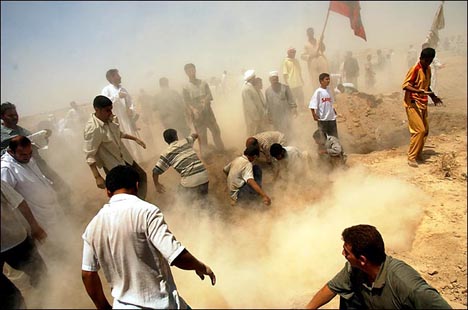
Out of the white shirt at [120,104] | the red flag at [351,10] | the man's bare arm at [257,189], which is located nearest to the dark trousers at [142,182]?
the man's bare arm at [257,189]

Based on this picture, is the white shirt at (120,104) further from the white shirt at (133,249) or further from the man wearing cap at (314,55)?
the man wearing cap at (314,55)

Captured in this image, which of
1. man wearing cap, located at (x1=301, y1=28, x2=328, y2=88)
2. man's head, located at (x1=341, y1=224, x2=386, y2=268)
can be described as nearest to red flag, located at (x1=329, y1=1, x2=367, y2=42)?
man wearing cap, located at (x1=301, y1=28, x2=328, y2=88)

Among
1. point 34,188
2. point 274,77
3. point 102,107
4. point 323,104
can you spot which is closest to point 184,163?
point 102,107

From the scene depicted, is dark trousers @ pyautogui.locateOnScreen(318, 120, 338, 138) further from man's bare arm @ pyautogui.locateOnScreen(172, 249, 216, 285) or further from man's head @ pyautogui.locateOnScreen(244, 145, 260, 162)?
man's bare arm @ pyautogui.locateOnScreen(172, 249, 216, 285)

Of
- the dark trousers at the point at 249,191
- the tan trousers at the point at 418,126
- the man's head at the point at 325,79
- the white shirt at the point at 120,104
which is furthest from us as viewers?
the white shirt at the point at 120,104

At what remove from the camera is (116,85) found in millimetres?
6207

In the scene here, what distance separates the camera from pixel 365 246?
1923mm

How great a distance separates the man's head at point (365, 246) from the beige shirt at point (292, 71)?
23.2 ft

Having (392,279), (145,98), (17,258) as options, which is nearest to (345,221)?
(392,279)

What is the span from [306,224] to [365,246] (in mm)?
2686

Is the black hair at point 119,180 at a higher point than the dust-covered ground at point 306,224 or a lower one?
higher

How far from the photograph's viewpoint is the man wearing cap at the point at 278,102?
6.60 m

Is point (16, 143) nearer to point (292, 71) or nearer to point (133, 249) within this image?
point (133, 249)

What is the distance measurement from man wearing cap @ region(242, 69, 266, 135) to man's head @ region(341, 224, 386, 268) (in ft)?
15.8
